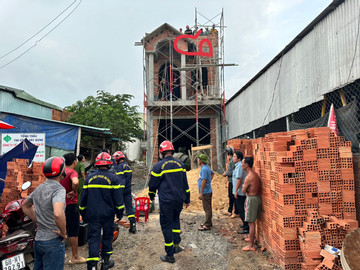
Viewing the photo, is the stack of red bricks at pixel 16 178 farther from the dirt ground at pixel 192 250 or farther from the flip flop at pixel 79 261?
the flip flop at pixel 79 261

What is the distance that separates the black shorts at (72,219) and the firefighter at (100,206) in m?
0.62

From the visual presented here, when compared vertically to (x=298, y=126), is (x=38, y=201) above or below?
below

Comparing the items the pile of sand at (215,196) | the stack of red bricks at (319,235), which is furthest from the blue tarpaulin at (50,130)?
the stack of red bricks at (319,235)

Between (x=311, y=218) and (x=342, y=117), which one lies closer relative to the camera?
(x=311, y=218)

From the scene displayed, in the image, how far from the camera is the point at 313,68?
6008mm

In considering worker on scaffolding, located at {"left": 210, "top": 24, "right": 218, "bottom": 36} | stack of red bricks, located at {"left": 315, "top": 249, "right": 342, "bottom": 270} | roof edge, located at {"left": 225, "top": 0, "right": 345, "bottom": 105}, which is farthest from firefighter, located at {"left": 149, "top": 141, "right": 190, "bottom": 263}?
worker on scaffolding, located at {"left": 210, "top": 24, "right": 218, "bottom": 36}

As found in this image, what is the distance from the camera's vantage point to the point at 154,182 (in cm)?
448

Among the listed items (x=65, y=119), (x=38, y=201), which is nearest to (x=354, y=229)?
(x=38, y=201)

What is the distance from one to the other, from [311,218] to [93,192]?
3.34 meters

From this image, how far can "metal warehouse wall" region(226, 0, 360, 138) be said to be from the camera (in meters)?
4.76

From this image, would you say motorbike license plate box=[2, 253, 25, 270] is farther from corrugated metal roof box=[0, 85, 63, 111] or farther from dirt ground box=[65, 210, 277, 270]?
corrugated metal roof box=[0, 85, 63, 111]

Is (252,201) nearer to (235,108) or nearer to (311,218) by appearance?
(311,218)

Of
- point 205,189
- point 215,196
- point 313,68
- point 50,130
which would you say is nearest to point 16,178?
point 205,189

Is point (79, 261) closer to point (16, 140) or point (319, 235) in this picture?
point (319, 235)
